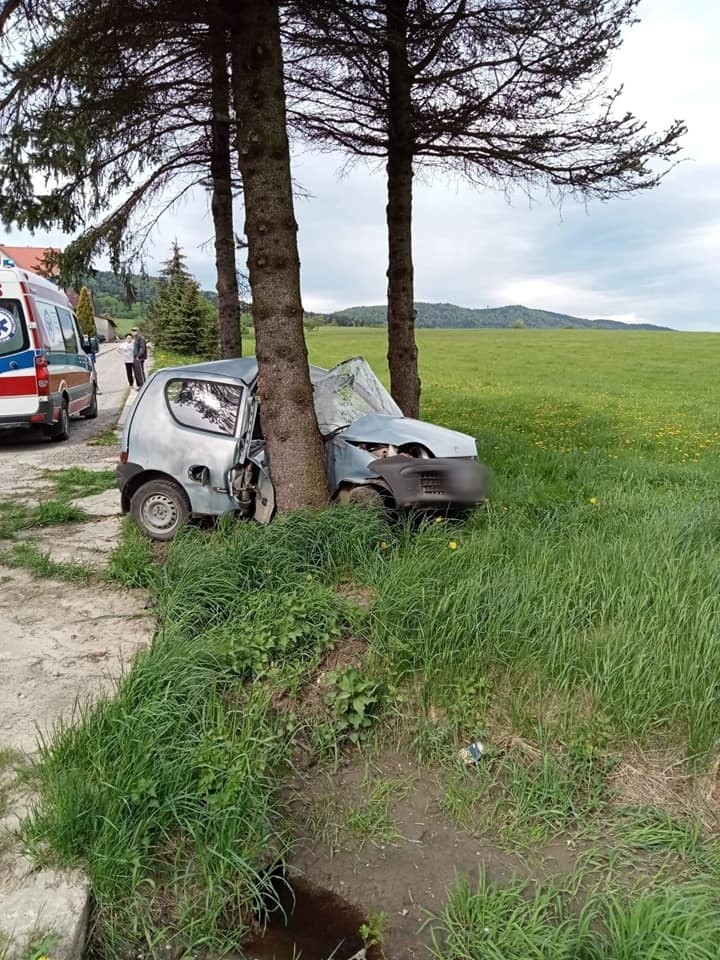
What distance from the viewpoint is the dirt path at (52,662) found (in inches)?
87.1

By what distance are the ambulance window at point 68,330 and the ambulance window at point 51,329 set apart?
1.00 feet

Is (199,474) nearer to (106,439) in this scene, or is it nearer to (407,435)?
(407,435)

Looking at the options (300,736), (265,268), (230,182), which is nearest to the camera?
(300,736)

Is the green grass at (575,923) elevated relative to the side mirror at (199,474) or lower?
lower

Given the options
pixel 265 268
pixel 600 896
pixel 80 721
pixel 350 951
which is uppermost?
pixel 265 268

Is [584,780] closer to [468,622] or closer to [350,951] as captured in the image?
[468,622]

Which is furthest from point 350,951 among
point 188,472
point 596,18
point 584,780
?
point 596,18

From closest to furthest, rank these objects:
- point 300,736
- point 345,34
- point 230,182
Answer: point 300,736 < point 345,34 < point 230,182

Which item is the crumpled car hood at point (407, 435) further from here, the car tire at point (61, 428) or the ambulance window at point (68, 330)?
the ambulance window at point (68, 330)

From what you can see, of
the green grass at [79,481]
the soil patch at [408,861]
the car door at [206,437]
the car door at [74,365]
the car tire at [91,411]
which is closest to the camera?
the soil patch at [408,861]

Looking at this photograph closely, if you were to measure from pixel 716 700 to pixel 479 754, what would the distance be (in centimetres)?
107

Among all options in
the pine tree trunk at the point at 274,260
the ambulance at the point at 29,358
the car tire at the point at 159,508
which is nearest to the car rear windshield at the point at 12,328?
the ambulance at the point at 29,358

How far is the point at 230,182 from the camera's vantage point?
9.49 metres

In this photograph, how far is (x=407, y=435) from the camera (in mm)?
5625
